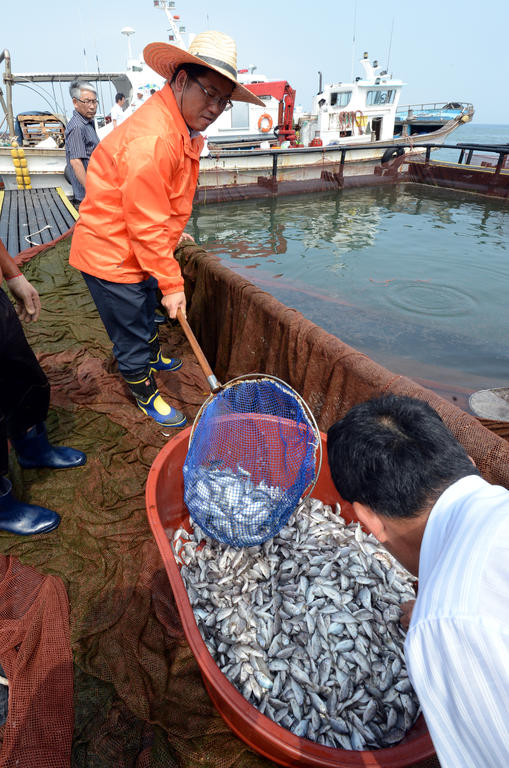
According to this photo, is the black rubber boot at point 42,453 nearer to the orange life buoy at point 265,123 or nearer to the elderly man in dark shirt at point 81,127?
the elderly man in dark shirt at point 81,127

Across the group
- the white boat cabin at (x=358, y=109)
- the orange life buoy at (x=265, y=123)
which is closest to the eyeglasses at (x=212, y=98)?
the white boat cabin at (x=358, y=109)

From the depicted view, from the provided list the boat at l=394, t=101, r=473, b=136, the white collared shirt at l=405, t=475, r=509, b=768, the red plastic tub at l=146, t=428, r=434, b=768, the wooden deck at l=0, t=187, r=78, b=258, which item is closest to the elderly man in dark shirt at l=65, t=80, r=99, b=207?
the wooden deck at l=0, t=187, r=78, b=258

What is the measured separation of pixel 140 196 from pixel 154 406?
6.45 ft

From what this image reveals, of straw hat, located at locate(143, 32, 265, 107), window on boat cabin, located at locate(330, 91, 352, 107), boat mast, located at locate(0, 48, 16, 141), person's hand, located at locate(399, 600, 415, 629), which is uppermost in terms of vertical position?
window on boat cabin, located at locate(330, 91, 352, 107)

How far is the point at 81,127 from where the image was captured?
19.7 ft

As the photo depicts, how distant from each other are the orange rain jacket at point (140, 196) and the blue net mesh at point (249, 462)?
1021 mm

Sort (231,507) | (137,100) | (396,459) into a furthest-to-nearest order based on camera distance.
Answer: (137,100) → (231,507) → (396,459)

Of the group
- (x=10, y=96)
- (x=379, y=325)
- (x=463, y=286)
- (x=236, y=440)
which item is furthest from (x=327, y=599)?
(x=10, y=96)

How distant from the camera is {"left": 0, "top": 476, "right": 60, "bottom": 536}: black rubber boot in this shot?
2619 millimetres

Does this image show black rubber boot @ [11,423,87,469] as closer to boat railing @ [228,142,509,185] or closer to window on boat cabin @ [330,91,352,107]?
boat railing @ [228,142,509,185]

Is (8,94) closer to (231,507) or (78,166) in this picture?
(78,166)

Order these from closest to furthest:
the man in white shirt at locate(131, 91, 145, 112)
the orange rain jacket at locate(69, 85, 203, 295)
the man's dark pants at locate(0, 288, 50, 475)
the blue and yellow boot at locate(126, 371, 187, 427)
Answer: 1. the man's dark pants at locate(0, 288, 50, 475)
2. the orange rain jacket at locate(69, 85, 203, 295)
3. the blue and yellow boot at locate(126, 371, 187, 427)
4. the man in white shirt at locate(131, 91, 145, 112)

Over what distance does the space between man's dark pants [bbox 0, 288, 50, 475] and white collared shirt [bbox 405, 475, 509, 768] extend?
2395 mm

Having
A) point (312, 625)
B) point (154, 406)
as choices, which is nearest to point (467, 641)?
point (312, 625)
